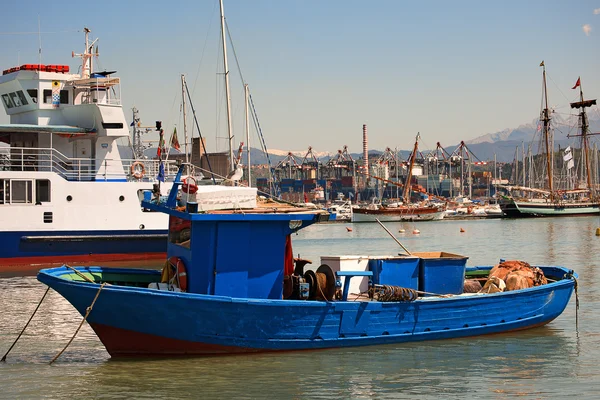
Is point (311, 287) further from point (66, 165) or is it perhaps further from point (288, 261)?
point (66, 165)

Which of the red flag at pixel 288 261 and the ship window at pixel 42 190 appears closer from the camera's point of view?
the red flag at pixel 288 261

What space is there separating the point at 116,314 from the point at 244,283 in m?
2.29

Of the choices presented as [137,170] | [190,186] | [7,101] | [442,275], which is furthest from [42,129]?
[442,275]

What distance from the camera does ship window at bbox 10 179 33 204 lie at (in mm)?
29859

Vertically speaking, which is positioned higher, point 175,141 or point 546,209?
point 175,141

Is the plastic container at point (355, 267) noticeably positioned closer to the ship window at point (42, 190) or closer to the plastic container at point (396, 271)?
the plastic container at point (396, 271)

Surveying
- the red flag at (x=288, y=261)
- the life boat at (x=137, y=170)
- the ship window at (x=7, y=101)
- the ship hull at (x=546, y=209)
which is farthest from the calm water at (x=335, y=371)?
the ship hull at (x=546, y=209)

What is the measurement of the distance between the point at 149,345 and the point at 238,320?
Answer: 1.75 m

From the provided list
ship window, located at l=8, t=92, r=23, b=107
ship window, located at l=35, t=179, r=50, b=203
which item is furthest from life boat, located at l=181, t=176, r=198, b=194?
ship window, located at l=8, t=92, r=23, b=107

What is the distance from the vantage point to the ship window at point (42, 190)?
98.9ft

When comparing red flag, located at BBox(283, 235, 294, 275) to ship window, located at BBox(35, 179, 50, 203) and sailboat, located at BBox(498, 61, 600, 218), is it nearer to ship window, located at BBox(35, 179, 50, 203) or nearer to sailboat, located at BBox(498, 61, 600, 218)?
ship window, located at BBox(35, 179, 50, 203)

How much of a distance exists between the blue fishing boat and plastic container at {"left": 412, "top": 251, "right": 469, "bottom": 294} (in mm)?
28

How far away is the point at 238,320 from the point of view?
14.0 metres

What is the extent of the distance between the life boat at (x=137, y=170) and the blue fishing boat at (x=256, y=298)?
16.3 metres
